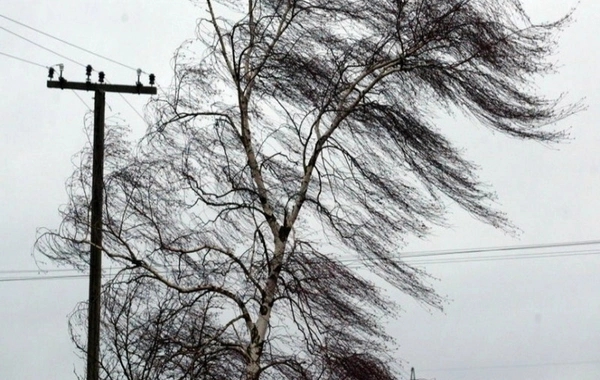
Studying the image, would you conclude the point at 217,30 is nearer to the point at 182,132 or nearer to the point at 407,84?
the point at 182,132

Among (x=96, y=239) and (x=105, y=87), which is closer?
(x=96, y=239)

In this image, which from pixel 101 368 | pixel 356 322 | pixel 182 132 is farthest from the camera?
pixel 101 368

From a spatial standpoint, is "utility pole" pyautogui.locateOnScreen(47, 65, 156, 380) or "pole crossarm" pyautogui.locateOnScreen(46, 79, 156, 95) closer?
"utility pole" pyautogui.locateOnScreen(47, 65, 156, 380)

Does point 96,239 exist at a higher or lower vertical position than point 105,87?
lower

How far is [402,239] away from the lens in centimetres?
1449

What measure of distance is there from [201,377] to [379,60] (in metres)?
4.26

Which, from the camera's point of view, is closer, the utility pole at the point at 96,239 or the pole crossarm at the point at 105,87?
the utility pole at the point at 96,239

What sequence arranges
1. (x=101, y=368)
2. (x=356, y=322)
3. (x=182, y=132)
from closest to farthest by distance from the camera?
1. (x=356, y=322)
2. (x=182, y=132)
3. (x=101, y=368)

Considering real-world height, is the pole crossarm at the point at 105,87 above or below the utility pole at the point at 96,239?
above

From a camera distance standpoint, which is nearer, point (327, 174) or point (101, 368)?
point (327, 174)

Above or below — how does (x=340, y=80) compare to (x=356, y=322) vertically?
above

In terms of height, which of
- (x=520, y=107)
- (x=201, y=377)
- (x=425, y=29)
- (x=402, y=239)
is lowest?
(x=201, y=377)

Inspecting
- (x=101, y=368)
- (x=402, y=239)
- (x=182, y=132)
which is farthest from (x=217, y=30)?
(x=101, y=368)

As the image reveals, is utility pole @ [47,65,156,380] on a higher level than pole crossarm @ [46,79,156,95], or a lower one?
lower
